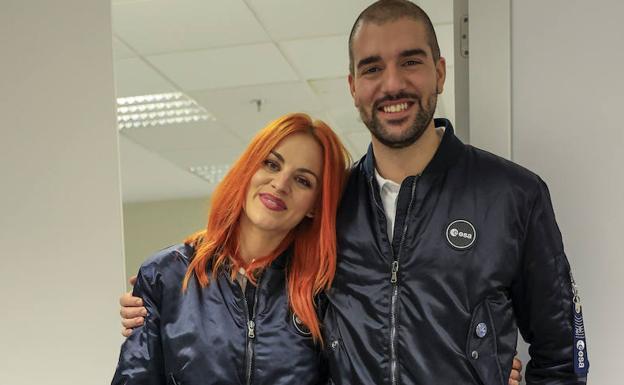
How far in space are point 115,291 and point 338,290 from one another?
93 centimetres

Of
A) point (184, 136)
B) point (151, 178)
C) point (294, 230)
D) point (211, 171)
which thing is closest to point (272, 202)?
point (294, 230)

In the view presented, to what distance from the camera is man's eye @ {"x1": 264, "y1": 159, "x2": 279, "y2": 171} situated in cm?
167

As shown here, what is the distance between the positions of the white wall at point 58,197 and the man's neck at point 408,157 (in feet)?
3.33

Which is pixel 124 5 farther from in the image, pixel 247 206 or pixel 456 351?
pixel 456 351

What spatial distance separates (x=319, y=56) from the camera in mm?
3928

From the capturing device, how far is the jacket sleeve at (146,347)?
1.55 meters

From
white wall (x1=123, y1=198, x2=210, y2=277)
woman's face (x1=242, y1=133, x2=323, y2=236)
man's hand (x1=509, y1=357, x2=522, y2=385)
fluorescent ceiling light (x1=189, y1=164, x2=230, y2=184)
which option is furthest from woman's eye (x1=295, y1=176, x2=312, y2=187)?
white wall (x1=123, y1=198, x2=210, y2=277)

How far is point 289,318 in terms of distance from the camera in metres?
1.58

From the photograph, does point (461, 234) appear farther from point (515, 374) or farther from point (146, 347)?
point (146, 347)

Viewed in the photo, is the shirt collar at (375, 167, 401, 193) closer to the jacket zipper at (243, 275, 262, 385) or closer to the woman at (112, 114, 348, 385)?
the woman at (112, 114, 348, 385)

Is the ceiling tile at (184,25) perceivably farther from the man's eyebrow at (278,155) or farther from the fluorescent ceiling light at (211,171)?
the fluorescent ceiling light at (211,171)

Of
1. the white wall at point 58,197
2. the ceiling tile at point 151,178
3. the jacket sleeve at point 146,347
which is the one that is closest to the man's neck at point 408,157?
the jacket sleeve at point 146,347

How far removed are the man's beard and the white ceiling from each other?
6.35 ft

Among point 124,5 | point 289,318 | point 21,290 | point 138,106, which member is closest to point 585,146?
point 289,318
